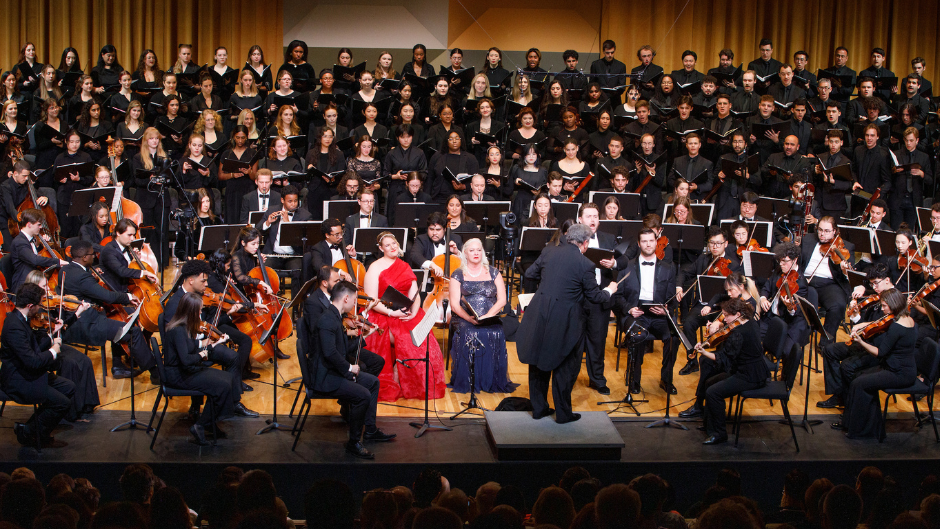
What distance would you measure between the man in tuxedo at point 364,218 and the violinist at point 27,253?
219cm

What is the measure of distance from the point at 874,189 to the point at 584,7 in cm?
516

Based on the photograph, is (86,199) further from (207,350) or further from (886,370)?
(886,370)

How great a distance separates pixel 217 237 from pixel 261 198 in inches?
46.8

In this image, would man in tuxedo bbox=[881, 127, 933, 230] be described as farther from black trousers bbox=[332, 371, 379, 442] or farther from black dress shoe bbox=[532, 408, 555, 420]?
black trousers bbox=[332, 371, 379, 442]

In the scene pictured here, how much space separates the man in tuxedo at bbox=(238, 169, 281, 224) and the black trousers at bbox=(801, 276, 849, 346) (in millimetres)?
4609

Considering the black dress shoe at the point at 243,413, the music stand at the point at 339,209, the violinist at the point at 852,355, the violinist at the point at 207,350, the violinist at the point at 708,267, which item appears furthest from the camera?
the music stand at the point at 339,209

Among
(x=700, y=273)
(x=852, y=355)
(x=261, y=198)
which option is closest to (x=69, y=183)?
(x=261, y=198)

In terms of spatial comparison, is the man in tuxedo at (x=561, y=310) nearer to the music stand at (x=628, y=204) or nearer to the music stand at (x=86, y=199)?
the music stand at (x=628, y=204)

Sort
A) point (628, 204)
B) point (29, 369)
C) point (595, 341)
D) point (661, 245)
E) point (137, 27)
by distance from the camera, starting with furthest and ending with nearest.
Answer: point (137, 27), point (628, 204), point (661, 245), point (595, 341), point (29, 369)

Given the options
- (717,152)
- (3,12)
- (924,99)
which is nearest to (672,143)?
(717,152)

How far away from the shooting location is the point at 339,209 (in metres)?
7.43

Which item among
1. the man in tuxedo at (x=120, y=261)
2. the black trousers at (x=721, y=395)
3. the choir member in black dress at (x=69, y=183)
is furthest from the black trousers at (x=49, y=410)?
the black trousers at (x=721, y=395)

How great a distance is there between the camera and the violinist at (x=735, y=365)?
17.3 ft

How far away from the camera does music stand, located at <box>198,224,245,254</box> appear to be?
652cm
